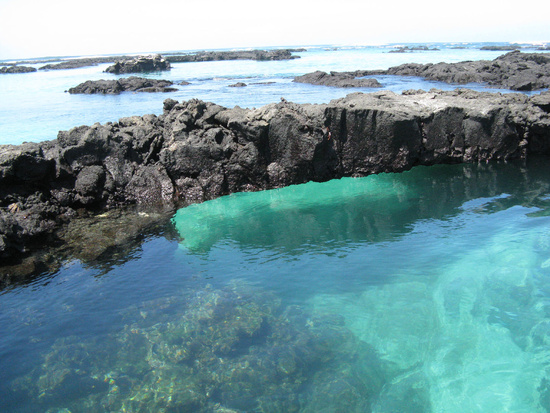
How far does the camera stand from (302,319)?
7152mm

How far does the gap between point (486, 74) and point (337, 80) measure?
13.2 metres

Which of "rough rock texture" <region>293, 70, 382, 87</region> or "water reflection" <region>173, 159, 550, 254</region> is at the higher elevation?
"rough rock texture" <region>293, 70, 382, 87</region>

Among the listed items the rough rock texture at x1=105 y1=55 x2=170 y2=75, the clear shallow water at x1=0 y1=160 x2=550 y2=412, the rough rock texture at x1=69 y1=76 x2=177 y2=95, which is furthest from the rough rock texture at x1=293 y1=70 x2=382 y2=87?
the rough rock texture at x1=105 y1=55 x2=170 y2=75

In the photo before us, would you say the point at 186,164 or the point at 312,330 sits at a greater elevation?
the point at 186,164

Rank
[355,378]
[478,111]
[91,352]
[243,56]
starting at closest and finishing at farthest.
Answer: [355,378]
[91,352]
[478,111]
[243,56]

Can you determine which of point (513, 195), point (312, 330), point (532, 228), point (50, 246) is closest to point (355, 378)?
point (312, 330)

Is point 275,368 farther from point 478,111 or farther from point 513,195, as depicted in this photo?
point 478,111

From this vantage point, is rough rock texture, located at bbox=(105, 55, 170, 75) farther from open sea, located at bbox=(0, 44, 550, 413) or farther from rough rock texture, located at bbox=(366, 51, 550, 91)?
open sea, located at bbox=(0, 44, 550, 413)

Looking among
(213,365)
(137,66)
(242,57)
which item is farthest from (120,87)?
(242,57)

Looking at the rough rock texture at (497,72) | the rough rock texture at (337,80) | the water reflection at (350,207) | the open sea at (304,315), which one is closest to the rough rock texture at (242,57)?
the rough rock texture at (497,72)

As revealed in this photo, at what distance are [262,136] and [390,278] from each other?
6797 mm

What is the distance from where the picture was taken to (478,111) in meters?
14.0

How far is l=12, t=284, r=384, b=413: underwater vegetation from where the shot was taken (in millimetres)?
5605

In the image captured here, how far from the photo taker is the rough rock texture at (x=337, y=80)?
120ft
